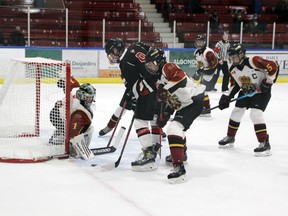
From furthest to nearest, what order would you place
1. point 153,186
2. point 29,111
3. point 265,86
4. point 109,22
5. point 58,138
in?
point 109,22 < point 29,111 < point 265,86 < point 58,138 < point 153,186

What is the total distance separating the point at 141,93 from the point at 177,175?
0.76 metres

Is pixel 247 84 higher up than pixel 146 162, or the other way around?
pixel 247 84

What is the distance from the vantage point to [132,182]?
13.0 feet

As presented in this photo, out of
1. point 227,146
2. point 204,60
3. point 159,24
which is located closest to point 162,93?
point 227,146

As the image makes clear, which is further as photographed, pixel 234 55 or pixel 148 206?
pixel 234 55

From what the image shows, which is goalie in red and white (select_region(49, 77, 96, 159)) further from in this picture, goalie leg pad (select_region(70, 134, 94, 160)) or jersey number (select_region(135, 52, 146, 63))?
jersey number (select_region(135, 52, 146, 63))

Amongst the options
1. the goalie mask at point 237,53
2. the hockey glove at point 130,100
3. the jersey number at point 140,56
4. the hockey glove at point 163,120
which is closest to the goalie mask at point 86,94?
the hockey glove at point 130,100

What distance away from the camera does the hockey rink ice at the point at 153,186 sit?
132 inches

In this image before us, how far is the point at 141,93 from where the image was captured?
438 centimetres

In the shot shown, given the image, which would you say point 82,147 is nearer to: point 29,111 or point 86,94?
point 86,94

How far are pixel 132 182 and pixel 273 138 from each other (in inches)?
88.6

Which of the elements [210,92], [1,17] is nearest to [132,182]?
[210,92]

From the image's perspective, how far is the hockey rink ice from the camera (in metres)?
3.36

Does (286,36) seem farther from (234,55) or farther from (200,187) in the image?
(200,187)
